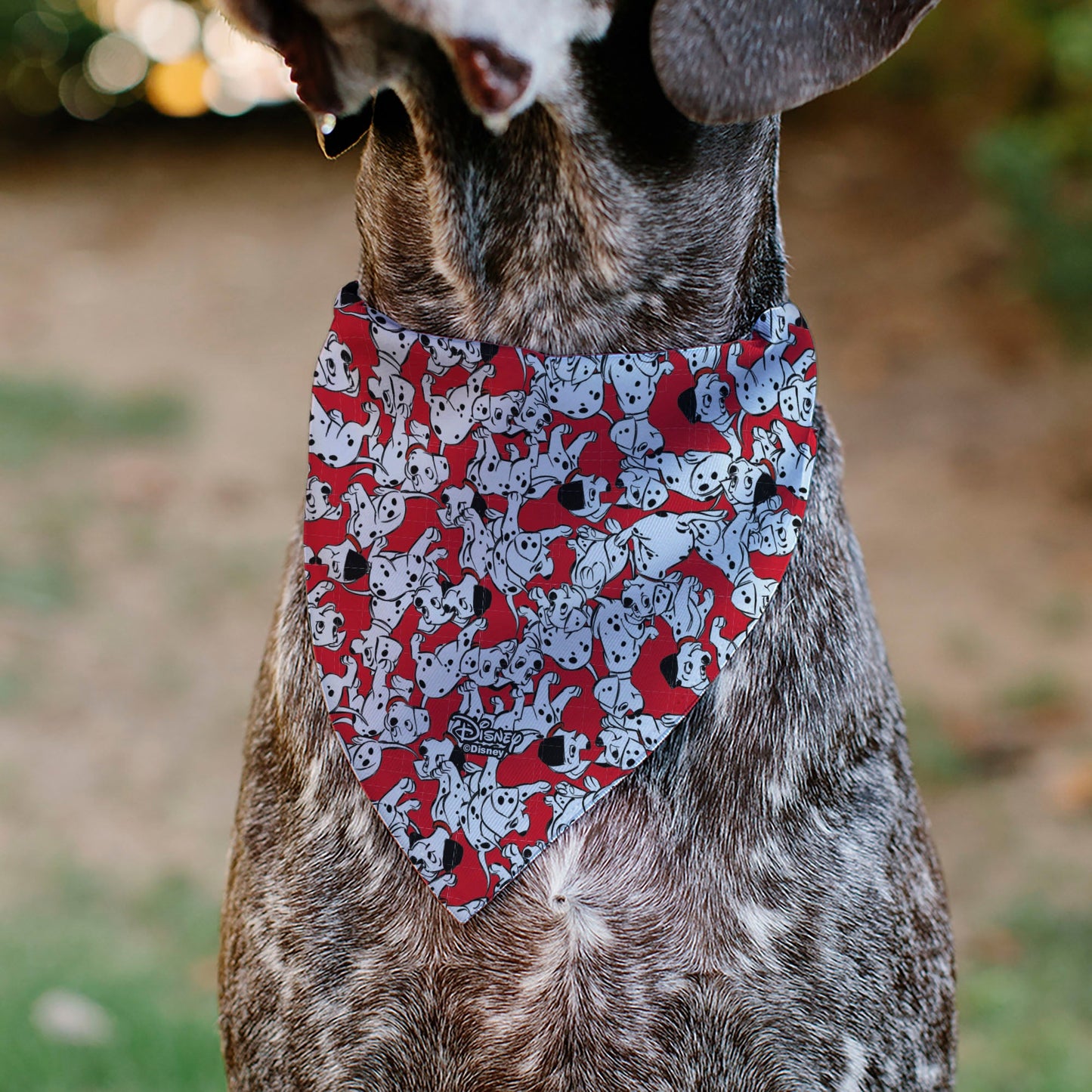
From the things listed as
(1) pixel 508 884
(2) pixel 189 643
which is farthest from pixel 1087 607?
(1) pixel 508 884

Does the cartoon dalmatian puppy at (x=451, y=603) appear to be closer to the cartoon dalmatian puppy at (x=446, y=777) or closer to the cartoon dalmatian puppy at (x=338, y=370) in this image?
the cartoon dalmatian puppy at (x=446, y=777)

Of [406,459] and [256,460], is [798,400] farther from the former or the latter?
[256,460]

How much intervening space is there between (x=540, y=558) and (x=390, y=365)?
0.37 m

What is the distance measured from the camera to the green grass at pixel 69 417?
7930mm

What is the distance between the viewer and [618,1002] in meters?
2.06

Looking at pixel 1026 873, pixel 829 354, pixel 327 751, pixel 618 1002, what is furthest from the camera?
pixel 829 354

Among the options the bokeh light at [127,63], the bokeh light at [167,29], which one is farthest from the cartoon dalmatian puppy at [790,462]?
the bokeh light at [167,29]

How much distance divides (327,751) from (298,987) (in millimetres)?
350

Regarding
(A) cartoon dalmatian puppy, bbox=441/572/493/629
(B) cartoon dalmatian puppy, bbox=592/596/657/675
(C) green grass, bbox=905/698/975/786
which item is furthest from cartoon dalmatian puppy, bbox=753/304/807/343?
(C) green grass, bbox=905/698/975/786

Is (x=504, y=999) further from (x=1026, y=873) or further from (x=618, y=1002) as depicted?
(x=1026, y=873)

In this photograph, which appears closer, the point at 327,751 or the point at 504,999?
the point at 504,999

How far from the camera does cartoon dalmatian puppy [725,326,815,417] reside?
2184 mm

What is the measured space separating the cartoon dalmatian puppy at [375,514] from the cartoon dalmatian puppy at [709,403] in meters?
0.46

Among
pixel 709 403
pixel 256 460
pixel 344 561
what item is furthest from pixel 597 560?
pixel 256 460
